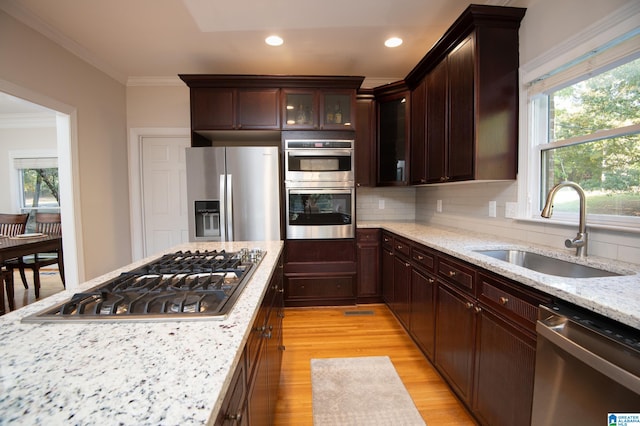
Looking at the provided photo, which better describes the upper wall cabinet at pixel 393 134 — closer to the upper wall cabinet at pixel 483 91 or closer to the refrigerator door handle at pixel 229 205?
the upper wall cabinet at pixel 483 91

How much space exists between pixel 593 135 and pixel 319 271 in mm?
2393

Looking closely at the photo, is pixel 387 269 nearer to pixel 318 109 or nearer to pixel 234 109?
pixel 318 109

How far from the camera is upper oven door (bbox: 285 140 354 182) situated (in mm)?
2918

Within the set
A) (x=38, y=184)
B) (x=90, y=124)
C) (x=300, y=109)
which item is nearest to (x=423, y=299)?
(x=300, y=109)

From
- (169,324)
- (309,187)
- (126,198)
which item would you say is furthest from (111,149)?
(169,324)

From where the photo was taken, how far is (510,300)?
1190 millimetres

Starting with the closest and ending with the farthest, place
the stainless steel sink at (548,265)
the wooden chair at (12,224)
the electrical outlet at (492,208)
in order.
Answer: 1. the stainless steel sink at (548,265)
2. the electrical outlet at (492,208)
3. the wooden chair at (12,224)

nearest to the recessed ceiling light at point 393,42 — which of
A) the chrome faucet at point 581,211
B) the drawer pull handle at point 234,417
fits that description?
the chrome faucet at point 581,211

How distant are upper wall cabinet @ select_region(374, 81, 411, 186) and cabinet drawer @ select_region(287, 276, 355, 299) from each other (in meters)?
1.24

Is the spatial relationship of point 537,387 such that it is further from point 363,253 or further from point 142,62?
point 142,62

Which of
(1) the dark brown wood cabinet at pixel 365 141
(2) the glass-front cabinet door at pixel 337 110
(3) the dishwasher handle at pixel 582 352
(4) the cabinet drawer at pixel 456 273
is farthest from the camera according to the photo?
(1) the dark brown wood cabinet at pixel 365 141

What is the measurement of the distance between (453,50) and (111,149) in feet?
12.2

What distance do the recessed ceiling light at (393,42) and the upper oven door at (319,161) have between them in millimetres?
1005

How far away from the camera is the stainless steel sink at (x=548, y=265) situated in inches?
52.0
